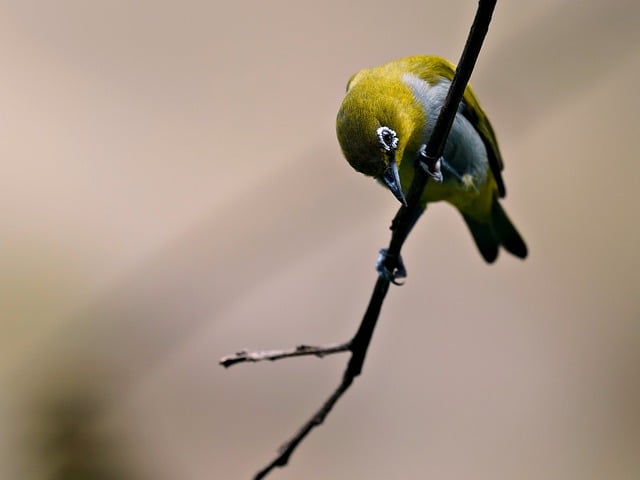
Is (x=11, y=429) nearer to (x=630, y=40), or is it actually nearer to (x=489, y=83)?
(x=489, y=83)

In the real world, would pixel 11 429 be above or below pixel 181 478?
above

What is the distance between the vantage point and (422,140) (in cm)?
237

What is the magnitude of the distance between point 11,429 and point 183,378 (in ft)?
3.65

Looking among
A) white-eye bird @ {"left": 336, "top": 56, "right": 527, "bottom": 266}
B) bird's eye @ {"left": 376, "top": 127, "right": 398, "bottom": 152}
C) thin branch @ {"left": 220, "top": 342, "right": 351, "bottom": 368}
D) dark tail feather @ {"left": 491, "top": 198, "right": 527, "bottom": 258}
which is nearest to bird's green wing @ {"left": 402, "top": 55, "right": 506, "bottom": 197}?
white-eye bird @ {"left": 336, "top": 56, "right": 527, "bottom": 266}

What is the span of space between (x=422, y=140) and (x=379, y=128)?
34 centimetres

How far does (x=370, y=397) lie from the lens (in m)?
4.86

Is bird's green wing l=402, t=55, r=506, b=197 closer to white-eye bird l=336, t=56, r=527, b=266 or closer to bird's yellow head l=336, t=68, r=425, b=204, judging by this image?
white-eye bird l=336, t=56, r=527, b=266

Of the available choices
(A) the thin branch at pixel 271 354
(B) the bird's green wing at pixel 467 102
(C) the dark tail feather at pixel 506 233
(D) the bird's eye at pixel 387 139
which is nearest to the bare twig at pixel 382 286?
(A) the thin branch at pixel 271 354

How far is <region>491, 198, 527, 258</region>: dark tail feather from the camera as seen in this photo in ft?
11.3

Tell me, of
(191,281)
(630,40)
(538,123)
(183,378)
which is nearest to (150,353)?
(191,281)

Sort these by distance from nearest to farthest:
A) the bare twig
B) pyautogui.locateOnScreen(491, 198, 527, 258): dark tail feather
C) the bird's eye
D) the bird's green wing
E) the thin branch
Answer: the bare twig < the thin branch < the bird's eye < the bird's green wing < pyautogui.locateOnScreen(491, 198, 527, 258): dark tail feather

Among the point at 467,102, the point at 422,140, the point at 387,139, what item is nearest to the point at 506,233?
the point at 467,102

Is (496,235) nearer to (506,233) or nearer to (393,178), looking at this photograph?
(506,233)

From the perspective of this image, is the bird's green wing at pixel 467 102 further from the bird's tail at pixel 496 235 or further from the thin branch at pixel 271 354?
the thin branch at pixel 271 354
